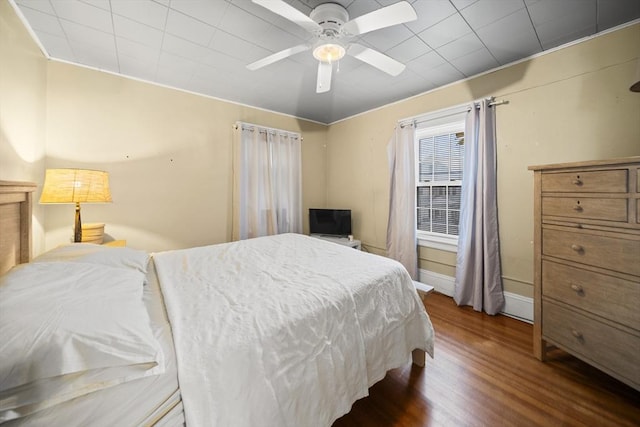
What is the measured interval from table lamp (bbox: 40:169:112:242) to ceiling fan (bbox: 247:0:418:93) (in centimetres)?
163

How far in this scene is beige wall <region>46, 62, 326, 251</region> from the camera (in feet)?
7.45

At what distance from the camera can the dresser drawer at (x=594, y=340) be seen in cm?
132

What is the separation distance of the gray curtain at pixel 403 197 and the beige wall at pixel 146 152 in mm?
1988

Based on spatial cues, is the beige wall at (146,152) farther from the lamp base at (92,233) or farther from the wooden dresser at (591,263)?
the wooden dresser at (591,263)

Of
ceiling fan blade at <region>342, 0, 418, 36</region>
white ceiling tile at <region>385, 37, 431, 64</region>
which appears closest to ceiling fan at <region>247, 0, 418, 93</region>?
ceiling fan blade at <region>342, 0, 418, 36</region>

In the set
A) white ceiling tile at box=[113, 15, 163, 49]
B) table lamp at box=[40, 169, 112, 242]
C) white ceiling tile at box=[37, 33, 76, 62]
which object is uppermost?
white ceiling tile at box=[37, 33, 76, 62]

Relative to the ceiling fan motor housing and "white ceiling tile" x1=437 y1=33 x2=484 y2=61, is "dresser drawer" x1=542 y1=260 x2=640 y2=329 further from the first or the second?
the ceiling fan motor housing

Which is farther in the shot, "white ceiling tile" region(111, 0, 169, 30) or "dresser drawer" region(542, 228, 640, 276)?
"white ceiling tile" region(111, 0, 169, 30)

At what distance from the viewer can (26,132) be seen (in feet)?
5.81

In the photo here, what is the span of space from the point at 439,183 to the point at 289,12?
2.46m

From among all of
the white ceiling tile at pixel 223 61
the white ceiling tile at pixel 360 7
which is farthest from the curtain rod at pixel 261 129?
the white ceiling tile at pixel 360 7

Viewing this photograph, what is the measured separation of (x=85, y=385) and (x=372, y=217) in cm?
337

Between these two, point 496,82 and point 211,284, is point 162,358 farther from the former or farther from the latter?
point 496,82

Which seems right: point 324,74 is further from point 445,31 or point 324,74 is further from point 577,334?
point 577,334
